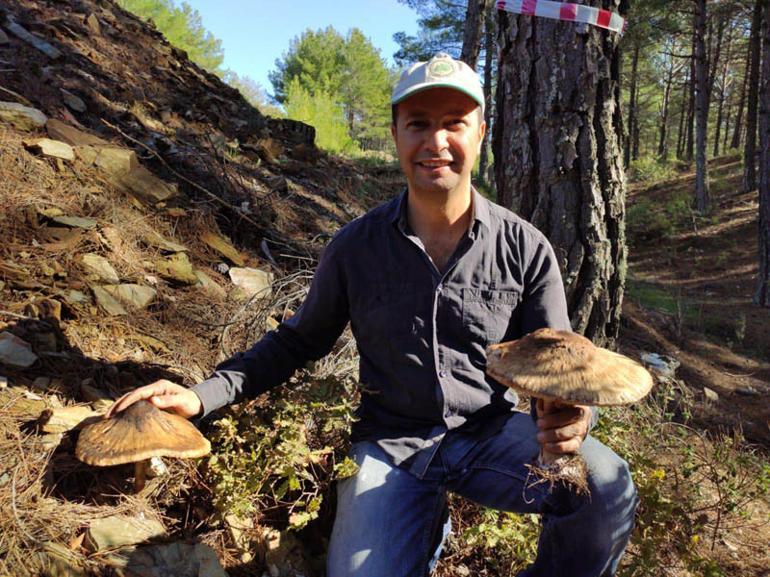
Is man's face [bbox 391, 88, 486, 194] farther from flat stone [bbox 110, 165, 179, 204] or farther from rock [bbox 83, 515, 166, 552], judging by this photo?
flat stone [bbox 110, 165, 179, 204]

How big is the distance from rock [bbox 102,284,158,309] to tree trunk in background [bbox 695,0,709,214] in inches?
696

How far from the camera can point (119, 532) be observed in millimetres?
2094

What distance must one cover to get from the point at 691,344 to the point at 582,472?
6.14 m

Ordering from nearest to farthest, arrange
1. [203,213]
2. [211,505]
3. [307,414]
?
1. [211,505]
2. [307,414]
3. [203,213]

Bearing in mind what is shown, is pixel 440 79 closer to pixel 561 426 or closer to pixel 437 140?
pixel 437 140

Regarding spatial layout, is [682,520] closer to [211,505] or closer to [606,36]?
[211,505]

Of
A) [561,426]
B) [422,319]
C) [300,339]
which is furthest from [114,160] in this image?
[561,426]

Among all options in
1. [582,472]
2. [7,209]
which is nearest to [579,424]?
[582,472]

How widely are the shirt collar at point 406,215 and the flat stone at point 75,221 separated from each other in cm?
228

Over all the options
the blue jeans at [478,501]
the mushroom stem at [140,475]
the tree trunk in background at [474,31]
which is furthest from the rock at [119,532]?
the tree trunk in background at [474,31]

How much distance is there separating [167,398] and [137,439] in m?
0.30

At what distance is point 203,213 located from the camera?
4688mm

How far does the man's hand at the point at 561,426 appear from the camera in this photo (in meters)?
1.85

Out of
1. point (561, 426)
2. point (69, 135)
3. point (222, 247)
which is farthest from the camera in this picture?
point (222, 247)
